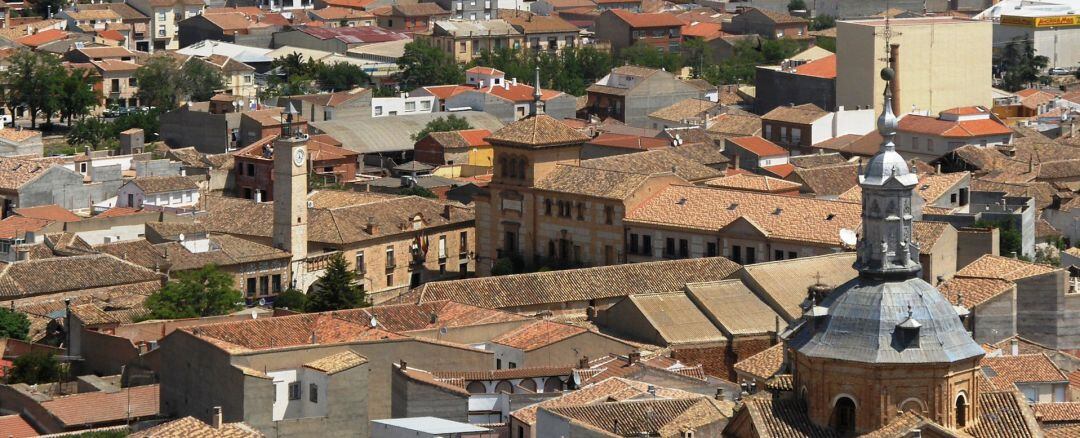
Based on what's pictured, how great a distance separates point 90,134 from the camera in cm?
10388

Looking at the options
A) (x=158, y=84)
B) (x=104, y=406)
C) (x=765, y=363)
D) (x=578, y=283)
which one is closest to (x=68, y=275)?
(x=578, y=283)

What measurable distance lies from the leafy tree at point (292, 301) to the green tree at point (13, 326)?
6.06m

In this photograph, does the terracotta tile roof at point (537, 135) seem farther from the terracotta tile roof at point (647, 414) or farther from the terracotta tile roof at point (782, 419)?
the terracotta tile roof at point (782, 419)

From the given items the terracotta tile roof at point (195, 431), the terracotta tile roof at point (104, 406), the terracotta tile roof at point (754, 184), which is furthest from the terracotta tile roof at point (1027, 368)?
the terracotta tile roof at point (754, 184)

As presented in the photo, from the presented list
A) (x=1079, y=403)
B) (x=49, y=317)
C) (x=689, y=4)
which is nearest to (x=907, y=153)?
(x=49, y=317)

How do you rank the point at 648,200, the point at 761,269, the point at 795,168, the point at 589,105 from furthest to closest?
the point at 589,105, the point at 795,168, the point at 648,200, the point at 761,269

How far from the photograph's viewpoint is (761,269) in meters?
59.8

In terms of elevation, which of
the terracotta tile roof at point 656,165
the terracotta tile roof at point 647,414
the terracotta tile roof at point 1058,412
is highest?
the terracotta tile roof at point 647,414

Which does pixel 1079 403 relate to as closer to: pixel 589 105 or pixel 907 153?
pixel 907 153

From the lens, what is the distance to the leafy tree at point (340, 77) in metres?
119

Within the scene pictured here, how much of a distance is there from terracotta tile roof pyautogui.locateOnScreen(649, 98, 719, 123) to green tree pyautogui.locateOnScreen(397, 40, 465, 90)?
15152mm

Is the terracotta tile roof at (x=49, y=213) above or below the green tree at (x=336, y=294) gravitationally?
below

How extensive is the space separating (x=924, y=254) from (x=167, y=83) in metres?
60.8

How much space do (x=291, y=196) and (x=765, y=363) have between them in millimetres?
24692
